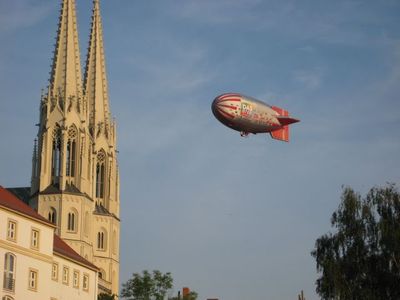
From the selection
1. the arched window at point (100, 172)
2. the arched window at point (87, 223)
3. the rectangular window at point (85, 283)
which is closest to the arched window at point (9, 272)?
the rectangular window at point (85, 283)

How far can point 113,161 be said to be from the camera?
12344 cm

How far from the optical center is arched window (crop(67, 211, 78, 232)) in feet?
360

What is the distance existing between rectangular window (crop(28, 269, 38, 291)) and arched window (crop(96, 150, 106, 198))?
55481 mm

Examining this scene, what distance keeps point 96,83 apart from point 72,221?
78.9 feet

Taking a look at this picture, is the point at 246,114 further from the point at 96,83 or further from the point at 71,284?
the point at 96,83

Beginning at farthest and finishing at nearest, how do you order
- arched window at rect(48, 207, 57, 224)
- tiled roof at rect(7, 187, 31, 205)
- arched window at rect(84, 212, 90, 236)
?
1. tiled roof at rect(7, 187, 31, 205)
2. arched window at rect(84, 212, 90, 236)
3. arched window at rect(48, 207, 57, 224)

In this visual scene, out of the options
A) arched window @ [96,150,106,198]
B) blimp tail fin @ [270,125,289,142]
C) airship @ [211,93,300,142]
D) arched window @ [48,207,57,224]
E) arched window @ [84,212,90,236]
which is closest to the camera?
airship @ [211,93,300,142]

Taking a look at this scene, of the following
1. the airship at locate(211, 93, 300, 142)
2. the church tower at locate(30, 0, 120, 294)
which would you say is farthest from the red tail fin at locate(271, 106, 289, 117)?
the church tower at locate(30, 0, 120, 294)

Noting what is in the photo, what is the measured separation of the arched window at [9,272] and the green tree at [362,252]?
22337 mm

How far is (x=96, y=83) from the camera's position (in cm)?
12556

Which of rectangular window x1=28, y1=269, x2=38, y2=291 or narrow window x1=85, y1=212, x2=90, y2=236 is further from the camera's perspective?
narrow window x1=85, y1=212, x2=90, y2=236

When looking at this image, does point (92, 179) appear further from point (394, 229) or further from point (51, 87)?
point (394, 229)

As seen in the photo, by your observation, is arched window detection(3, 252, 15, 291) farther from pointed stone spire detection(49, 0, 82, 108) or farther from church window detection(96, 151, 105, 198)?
church window detection(96, 151, 105, 198)

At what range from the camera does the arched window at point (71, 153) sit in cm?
11294
